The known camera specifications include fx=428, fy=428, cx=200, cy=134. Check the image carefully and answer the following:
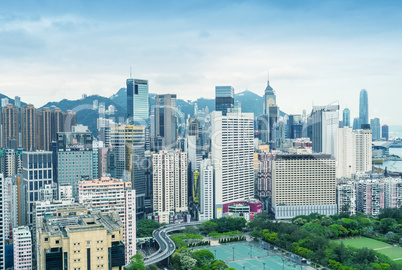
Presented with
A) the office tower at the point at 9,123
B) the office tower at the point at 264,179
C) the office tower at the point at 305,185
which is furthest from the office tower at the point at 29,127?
the office tower at the point at 305,185

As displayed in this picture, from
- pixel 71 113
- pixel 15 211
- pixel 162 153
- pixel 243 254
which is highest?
pixel 71 113

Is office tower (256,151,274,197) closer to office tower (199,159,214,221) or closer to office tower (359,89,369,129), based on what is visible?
office tower (199,159,214,221)

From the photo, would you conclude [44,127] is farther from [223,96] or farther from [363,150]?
[363,150]

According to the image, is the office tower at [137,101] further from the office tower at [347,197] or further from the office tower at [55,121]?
the office tower at [347,197]

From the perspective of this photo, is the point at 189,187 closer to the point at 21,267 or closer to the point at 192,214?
the point at 192,214

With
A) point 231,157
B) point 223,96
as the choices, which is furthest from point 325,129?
point 231,157

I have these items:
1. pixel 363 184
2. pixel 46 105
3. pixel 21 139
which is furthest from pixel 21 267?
pixel 46 105
